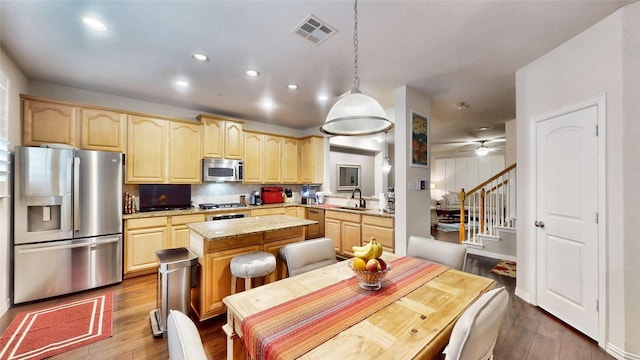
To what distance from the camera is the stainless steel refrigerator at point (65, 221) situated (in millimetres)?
2654

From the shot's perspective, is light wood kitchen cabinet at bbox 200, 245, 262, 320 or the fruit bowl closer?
the fruit bowl

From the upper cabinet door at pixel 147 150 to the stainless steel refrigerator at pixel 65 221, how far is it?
381 millimetres

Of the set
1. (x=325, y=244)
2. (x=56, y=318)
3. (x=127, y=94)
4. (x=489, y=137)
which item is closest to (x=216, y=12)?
(x=325, y=244)

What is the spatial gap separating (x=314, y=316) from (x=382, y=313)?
32 cm

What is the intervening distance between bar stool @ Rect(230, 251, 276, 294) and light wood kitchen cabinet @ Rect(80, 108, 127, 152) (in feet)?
8.92

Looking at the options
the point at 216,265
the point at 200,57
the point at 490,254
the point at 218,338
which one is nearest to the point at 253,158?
the point at 200,57

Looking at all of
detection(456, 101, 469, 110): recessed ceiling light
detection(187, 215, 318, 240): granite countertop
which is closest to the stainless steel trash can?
detection(187, 215, 318, 240): granite countertop

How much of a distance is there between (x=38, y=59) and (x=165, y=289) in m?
2.83

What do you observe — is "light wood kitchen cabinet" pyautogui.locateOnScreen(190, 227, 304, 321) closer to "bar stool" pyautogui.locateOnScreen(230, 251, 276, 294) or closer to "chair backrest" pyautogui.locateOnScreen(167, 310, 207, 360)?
"bar stool" pyautogui.locateOnScreen(230, 251, 276, 294)

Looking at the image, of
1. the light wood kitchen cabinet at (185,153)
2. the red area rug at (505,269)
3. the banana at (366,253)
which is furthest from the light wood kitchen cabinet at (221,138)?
the red area rug at (505,269)

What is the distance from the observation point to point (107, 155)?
10.3 feet

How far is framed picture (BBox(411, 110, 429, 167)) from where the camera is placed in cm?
337

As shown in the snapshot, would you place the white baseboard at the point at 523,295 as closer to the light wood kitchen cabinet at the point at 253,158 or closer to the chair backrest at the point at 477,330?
the chair backrest at the point at 477,330

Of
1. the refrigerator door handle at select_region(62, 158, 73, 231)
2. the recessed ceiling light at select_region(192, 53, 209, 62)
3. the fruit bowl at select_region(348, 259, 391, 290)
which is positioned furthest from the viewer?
the refrigerator door handle at select_region(62, 158, 73, 231)
